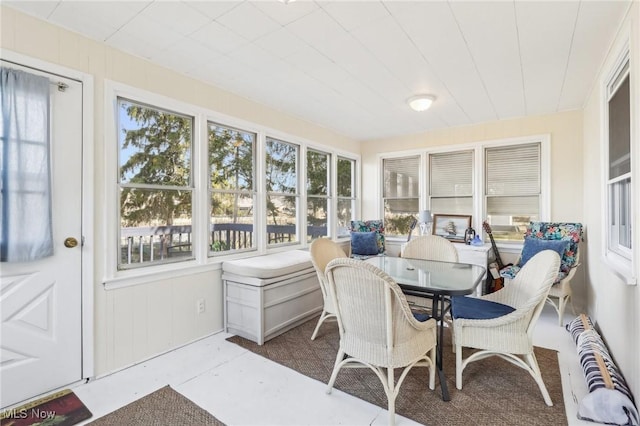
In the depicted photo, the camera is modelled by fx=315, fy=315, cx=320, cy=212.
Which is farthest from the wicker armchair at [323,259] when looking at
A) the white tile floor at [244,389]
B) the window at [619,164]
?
the window at [619,164]

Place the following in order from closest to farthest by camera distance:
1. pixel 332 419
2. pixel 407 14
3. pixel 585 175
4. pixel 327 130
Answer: pixel 332 419 → pixel 407 14 → pixel 585 175 → pixel 327 130

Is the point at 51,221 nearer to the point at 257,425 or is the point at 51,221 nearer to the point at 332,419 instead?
the point at 257,425

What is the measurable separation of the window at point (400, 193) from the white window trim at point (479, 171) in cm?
10

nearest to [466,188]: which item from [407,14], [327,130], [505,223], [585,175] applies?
[505,223]

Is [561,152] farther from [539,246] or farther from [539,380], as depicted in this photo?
[539,380]

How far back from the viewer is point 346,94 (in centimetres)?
349

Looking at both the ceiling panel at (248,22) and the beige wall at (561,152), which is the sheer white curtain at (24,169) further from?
the beige wall at (561,152)

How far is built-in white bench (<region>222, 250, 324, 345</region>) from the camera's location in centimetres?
299

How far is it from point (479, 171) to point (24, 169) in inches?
199

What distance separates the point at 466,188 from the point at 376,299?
3797mm

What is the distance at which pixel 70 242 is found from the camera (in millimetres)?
2252

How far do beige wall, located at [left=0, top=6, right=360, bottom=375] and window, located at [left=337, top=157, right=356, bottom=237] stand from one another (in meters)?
2.59

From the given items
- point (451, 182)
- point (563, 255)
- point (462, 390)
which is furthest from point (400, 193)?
point (462, 390)

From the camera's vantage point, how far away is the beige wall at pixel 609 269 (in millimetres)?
1844
